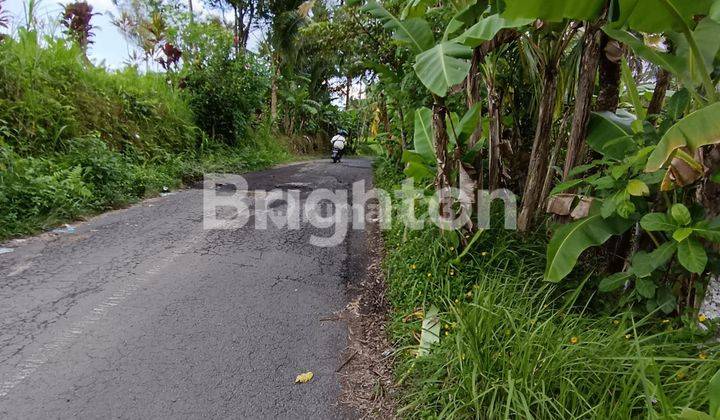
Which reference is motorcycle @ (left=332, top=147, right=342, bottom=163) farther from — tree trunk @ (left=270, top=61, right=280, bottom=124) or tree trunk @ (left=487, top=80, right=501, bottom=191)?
tree trunk @ (left=487, top=80, right=501, bottom=191)

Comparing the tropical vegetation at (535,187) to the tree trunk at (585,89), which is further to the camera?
the tree trunk at (585,89)

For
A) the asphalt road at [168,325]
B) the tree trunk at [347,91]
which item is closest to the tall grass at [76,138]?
the asphalt road at [168,325]

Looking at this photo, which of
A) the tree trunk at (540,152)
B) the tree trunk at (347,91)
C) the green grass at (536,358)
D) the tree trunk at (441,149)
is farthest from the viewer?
the tree trunk at (347,91)

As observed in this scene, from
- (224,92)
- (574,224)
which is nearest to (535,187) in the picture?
(574,224)

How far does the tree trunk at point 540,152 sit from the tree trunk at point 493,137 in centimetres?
27

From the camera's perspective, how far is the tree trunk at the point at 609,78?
262cm

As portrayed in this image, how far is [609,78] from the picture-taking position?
9.16 feet

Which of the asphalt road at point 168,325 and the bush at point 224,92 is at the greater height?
the bush at point 224,92

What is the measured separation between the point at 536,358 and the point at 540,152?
1.72 meters

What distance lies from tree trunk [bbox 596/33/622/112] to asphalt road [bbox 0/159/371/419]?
2.50 meters

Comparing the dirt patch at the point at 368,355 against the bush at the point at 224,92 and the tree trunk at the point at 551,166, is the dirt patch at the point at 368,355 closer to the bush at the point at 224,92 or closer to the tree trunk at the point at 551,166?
the tree trunk at the point at 551,166

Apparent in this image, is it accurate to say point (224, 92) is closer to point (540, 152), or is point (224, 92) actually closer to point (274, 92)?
point (274, 92)

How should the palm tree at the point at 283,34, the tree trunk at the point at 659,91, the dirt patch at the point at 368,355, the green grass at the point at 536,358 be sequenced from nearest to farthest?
the green grass at the point at 536,358 → the dirt patch at the point at 368,355 → the tree trunk at the point at 659,91 → the palm tree at the point at 283,34

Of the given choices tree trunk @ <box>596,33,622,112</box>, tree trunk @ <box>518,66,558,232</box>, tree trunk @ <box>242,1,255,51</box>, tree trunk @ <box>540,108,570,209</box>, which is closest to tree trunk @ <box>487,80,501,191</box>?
tree trunk @ <box>518,66,558,232</box>
